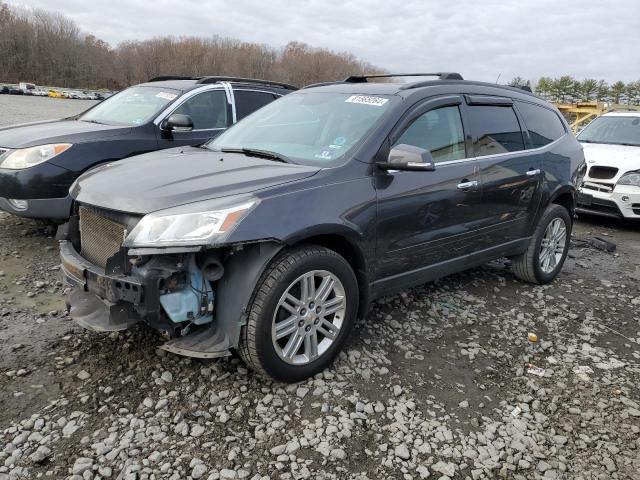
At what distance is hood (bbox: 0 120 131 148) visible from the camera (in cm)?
492

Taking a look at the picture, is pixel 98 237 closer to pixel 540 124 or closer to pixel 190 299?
pixel 190 299

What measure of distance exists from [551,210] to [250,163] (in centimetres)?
320

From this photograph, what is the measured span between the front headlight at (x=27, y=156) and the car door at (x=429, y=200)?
11.3 ft

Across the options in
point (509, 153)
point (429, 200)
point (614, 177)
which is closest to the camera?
point (429, 200)

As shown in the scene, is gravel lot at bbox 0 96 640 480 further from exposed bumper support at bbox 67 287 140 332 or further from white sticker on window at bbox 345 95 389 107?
white sticker on window at bbox 345 95 389 107

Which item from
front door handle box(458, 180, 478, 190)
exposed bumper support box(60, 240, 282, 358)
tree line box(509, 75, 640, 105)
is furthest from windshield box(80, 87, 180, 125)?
tree line box(509, 75, 640, 105)

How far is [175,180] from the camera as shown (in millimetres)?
2861

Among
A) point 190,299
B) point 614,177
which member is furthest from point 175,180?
point 614,177

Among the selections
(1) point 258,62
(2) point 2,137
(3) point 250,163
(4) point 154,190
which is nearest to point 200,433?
(4) point 154,190

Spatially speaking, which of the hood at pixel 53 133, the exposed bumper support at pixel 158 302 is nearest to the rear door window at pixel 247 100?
the hood at pixel 53 133

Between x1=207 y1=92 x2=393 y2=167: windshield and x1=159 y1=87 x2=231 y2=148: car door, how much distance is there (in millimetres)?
1805

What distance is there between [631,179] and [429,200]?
17.8 ft

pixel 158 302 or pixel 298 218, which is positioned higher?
pixel 298 218

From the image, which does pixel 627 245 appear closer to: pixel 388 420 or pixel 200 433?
pixel 388 420
